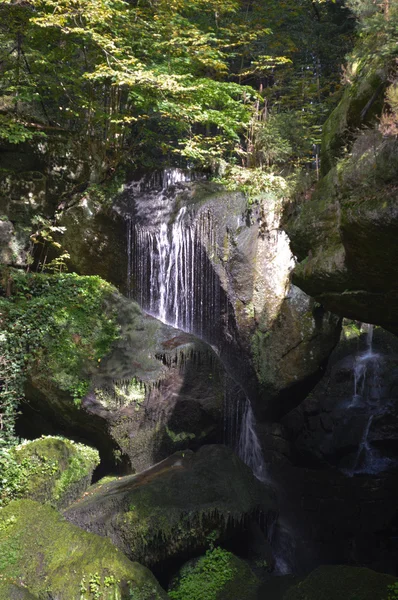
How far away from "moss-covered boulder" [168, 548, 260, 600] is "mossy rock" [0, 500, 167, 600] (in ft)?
2.08

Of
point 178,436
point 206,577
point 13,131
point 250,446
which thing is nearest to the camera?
point 206,577

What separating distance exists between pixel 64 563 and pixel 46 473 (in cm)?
207

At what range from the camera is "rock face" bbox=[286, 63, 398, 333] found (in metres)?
5.45

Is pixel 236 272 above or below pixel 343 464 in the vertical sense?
above

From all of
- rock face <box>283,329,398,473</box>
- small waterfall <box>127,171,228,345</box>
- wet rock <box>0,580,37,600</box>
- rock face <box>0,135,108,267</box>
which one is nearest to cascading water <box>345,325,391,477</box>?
rock face <box>283,329,398,473</box>

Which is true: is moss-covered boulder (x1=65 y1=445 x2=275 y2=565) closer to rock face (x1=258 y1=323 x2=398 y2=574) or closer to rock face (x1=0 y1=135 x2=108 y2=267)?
rock face (x1=258 y1=323 x2=398 y2=574)

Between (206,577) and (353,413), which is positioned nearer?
(206,577)

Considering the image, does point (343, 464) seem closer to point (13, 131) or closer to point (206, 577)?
point (206, 577)

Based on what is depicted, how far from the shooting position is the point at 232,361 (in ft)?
37.3

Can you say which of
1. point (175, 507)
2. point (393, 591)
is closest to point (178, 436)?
point (175, 507)

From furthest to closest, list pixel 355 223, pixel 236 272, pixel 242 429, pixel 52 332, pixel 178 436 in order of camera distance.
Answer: pixel 236 272, pixel 242 429, pixel 52 332, pixel 178 436, pixel 355 223

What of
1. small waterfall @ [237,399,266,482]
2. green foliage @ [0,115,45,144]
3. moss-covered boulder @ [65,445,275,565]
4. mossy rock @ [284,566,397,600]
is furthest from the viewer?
green foliage @ [0,115,45,144]

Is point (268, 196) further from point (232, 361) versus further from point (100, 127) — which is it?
point (100, 127)

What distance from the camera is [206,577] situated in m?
7.13
